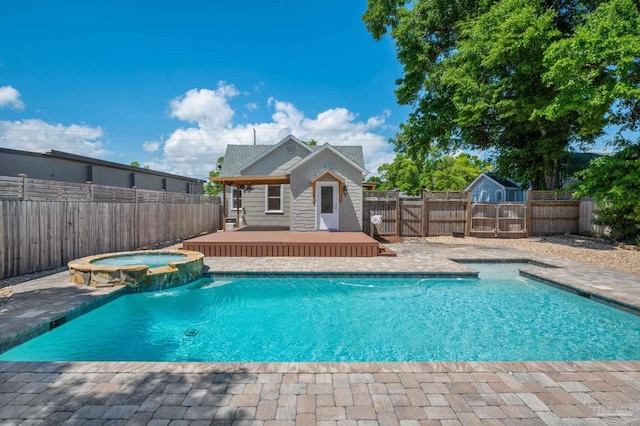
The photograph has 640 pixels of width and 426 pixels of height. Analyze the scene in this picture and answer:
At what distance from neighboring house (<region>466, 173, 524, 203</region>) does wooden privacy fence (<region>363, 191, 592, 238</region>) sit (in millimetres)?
10501

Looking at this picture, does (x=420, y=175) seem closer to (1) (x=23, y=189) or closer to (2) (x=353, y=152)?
(2) (x=353, y=152)

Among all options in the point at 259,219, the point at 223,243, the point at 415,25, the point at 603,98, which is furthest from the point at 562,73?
the point at 259,219

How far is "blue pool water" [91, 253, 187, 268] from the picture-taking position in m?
7.30

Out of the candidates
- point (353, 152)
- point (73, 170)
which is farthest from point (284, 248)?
point (73, 170)

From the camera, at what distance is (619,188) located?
10461mm

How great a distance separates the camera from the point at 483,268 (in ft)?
29.6

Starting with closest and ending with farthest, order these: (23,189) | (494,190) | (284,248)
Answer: (23,189), (284,248), (494,190)

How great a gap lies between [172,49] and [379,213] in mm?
14080

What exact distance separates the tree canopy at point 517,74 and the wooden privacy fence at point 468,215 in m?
2.93

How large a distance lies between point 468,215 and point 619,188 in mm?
5446

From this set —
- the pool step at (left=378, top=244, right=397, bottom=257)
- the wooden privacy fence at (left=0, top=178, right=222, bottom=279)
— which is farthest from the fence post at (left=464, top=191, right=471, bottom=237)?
the wooden privacy fence at (left=0, top=178, right=222, bottom=279)

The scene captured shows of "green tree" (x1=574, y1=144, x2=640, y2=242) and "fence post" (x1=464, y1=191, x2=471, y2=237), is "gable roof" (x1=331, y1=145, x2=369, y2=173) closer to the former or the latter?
"fence post" (x1=464, y1=191, x2=471, y2=237)

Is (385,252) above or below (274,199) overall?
below

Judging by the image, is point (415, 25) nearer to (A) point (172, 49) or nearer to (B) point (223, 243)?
(A) point (172, 49)
